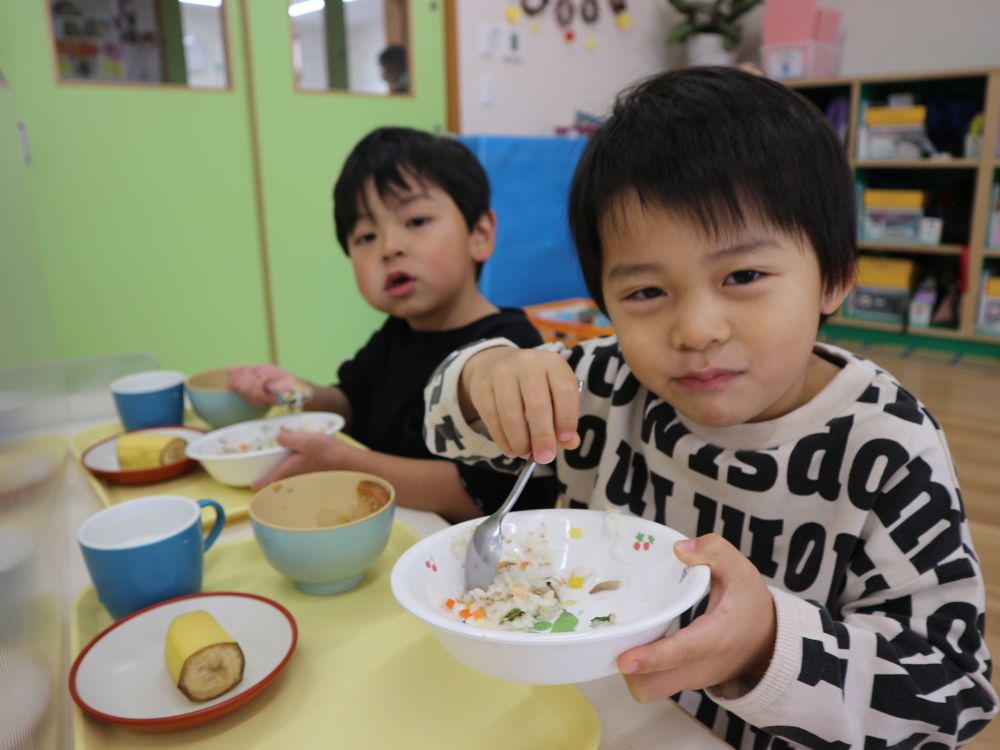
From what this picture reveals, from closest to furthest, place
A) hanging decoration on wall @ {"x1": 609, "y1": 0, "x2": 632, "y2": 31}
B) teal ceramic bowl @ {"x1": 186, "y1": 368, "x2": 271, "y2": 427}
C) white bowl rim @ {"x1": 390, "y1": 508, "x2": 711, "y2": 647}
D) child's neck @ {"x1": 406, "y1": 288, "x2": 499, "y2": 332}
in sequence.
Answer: white bowl rim @ {"x1": 390, "y1": 508, "x2": 711, "y2": 647}
teal ceramic bowl @ {"x1": 186, "y1": 368, "x2": 271, "y2": 427}
child's neck @ {"x1": 406, "y1": 288, "x2": 499, "y2": 332}
hanging decoration on wall @ {"x1": 609, "y1": 0, "x2": 632, "y2": 31}

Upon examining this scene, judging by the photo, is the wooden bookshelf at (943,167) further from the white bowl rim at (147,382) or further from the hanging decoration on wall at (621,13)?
the white bowl rim at (147,382)

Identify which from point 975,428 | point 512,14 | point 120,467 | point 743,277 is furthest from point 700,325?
point 512,14

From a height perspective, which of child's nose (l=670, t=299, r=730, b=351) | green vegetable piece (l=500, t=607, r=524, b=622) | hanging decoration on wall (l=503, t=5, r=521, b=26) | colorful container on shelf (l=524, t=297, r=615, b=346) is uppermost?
hanging decoration on wall (l=503, t=5, r=521, b=26)

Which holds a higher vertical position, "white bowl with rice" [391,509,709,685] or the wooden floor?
"white bowl with rice" [391,509,709,685]

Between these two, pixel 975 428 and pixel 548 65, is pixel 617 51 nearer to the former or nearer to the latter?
pixel 548 65

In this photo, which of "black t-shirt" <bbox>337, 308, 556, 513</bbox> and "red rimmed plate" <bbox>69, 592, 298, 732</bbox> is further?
"black t-shirt" <bbox>337, 308, 556, 513</bbox>

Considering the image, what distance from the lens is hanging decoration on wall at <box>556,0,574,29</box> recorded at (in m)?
3.40

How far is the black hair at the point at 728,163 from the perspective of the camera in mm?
597

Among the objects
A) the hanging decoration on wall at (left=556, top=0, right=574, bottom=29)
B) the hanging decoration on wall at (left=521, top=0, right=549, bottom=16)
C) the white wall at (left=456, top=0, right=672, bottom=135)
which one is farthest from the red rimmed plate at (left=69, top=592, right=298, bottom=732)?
the hanging decoration on wall at (left=556, top=0, right=574, bottom=29)

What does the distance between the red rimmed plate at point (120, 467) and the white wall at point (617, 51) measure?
94.0 inches

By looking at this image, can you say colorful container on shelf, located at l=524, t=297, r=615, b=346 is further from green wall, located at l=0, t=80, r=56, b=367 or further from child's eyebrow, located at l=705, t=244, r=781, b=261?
child's eyebrow, located at l=705, t=244, r=781, b=261

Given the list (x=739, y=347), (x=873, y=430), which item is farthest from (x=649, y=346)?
(x=873, y=430)

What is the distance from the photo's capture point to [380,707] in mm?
501

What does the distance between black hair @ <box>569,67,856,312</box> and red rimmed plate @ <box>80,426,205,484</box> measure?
0.61m
